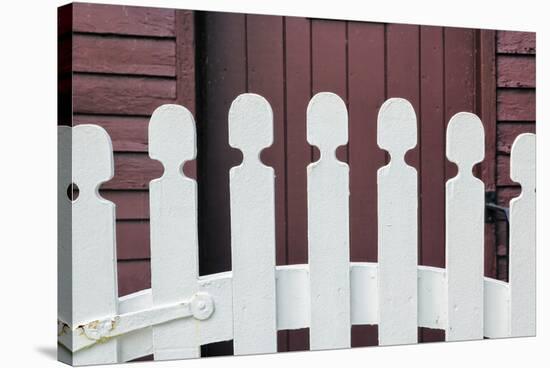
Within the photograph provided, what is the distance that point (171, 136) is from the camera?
2969 millimetres

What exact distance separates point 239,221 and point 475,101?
4.16 ft

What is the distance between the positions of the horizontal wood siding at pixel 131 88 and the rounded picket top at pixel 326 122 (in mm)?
484

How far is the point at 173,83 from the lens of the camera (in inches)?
130

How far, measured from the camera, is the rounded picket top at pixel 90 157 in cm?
288

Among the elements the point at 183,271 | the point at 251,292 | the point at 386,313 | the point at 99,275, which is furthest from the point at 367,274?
the point at 99,275

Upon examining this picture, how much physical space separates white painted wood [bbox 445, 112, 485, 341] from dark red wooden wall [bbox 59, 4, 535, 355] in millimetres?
334

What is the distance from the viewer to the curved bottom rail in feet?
9.73

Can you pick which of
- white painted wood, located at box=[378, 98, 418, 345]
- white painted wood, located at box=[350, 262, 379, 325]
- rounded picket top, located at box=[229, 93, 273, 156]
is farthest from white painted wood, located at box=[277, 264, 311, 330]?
rounded picket top, located at box=[229, 93, 273, 156]

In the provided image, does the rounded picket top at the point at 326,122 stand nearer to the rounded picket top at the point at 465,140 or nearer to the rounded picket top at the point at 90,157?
the rounded picket top at the point at 465,140

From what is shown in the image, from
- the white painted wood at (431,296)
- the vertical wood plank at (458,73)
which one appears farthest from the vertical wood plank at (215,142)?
the vertical wood plank at (458,73)

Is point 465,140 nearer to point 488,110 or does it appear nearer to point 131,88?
point 488,110

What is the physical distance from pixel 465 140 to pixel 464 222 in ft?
0.96

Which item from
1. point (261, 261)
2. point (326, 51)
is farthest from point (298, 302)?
point (326, 51)

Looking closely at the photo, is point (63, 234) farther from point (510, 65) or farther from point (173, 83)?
point (510, 65)
